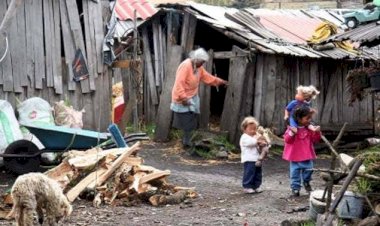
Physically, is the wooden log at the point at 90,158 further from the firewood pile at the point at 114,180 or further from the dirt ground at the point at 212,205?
the dirt ground at the point at 212,205

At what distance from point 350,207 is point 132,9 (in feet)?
48.3

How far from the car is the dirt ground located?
2794 millimetres

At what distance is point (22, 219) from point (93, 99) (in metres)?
5.88

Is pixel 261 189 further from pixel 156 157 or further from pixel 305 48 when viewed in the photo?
pixel 305 48

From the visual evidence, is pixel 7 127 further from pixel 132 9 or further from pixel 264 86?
pixel 132 9

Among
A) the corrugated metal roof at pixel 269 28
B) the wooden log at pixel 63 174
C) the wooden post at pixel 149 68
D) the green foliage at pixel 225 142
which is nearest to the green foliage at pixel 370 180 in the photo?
the wooden log at pixel 63 174

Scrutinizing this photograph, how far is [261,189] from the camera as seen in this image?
1066 cm

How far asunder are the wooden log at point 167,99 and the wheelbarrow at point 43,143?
15.1ft

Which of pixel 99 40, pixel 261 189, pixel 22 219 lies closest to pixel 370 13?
pixel 261 189

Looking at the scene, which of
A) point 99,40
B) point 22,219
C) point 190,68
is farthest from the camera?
point 190,68

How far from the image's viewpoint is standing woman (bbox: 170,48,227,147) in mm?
13680

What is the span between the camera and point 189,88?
13867mm

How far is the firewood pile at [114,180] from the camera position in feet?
30.8

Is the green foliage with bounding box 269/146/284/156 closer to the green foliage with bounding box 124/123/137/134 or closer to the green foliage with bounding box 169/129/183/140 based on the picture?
the green foliage with bounding box 169/129/183/140
